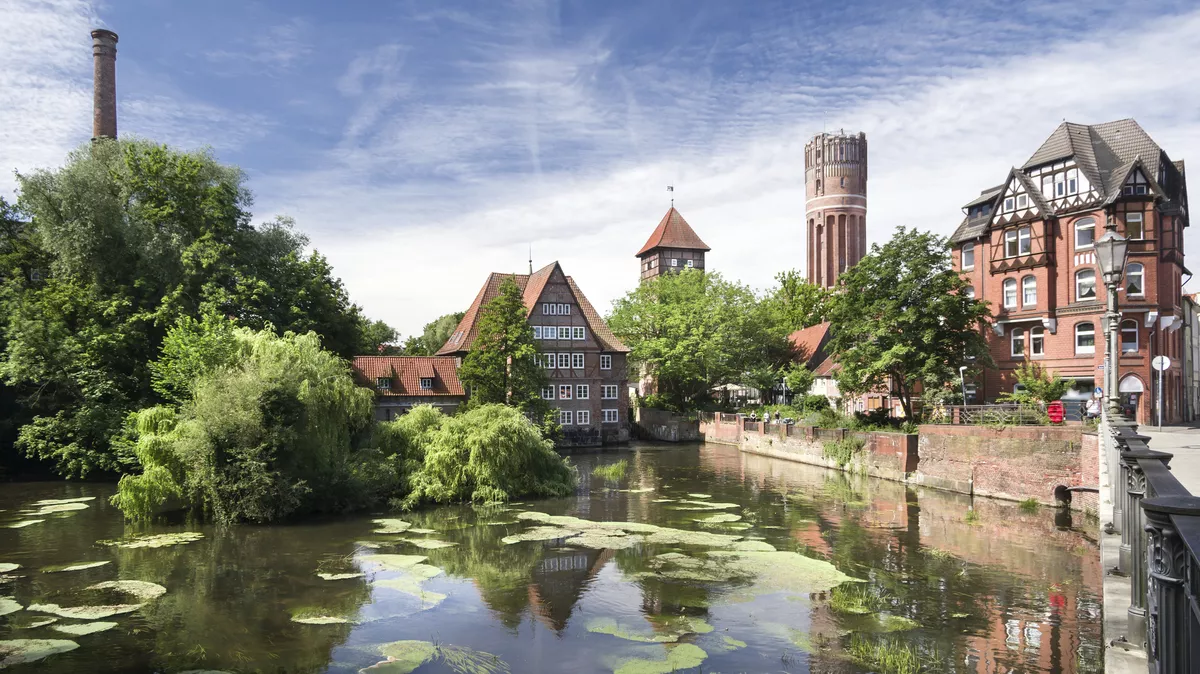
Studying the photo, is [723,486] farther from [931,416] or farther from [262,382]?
[262,382]

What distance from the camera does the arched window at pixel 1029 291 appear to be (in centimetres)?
3706

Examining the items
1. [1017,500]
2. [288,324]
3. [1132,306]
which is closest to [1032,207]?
[1132,306]

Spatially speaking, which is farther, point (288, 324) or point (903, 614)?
point (288, 324)

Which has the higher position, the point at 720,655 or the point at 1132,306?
the point at 1132,306

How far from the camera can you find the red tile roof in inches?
1752

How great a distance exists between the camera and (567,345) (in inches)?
2018

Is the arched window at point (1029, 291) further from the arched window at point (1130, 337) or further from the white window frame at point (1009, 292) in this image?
the arched window at point (1130, 337)

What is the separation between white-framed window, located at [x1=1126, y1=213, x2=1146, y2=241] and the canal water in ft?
51.0

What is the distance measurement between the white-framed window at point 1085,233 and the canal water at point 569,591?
15314 millimetres

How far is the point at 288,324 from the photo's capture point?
37469 millimetres

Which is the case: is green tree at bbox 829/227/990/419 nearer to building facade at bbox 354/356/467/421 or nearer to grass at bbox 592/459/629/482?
grass at bbox 592/459/629/482

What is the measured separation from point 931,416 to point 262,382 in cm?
2796

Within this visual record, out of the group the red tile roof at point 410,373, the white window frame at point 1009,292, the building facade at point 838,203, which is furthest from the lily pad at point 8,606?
the building facade at point 838,203

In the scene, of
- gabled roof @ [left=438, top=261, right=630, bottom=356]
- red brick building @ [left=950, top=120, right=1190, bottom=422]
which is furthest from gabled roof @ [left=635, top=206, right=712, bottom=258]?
red brick building @ [left=950, top=120, right=1190, bottom=422]
